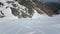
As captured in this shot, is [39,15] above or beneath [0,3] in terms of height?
beneath

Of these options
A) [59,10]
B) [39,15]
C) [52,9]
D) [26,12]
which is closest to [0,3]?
[26,12]

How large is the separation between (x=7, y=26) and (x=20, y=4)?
1.77m

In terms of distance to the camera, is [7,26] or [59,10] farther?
[59,10]

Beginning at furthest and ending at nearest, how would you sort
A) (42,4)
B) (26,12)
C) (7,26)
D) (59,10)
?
(59,10), (42,4), (26,12), (7,26)

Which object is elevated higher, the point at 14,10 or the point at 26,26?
the point at 14,10

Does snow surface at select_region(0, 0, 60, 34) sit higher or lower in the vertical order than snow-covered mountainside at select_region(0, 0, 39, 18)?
lower

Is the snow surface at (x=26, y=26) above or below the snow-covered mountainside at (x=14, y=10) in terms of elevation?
below

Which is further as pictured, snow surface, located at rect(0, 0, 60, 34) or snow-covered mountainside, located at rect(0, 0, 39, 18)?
snow-covered mountainside, located at rect(0, 0, 39, 18)

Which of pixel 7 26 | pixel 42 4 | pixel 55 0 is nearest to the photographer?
pixel 7 26

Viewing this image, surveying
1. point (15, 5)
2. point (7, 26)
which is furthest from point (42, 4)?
point (7, 26)

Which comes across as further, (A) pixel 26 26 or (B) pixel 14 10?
(B) pixel 14 10

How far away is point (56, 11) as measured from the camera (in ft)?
21.7

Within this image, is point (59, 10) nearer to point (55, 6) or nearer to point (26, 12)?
point (55, 6)

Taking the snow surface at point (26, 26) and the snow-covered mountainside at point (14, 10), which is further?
the snow-covered mountainside at point (14, 10)
